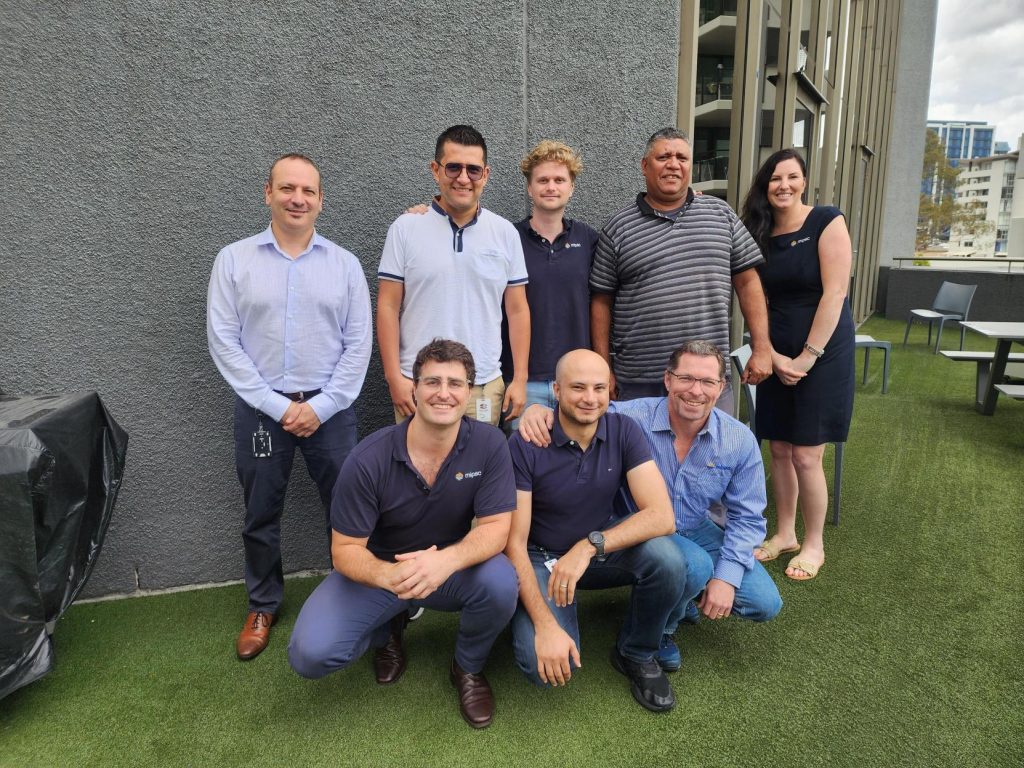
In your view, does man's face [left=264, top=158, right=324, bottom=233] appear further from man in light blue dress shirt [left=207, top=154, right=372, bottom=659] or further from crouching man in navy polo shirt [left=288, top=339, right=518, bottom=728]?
crouching man in navy polo shirt [left=288, top=339, right=518, bottom=728]

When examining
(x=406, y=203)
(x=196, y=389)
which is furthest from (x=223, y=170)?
(x=196, y=389)

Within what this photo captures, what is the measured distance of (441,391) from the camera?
1.93 meters

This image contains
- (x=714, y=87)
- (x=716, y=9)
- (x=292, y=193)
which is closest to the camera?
(x=292, y=193)

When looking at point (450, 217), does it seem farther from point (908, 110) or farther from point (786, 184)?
point (908, 110)

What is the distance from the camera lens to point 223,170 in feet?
8.66

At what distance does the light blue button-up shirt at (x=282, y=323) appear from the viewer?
2.29 metres

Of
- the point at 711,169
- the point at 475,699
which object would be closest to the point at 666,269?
the point at 475,699

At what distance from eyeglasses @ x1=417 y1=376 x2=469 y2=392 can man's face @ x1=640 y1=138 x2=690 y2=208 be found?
4.10 feet

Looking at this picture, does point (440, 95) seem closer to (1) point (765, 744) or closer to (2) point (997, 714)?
(1) point (765, 744)

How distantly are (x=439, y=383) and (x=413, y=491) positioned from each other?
37 cm

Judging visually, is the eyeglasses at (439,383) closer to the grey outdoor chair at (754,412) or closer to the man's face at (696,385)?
the man's face at (696,385)

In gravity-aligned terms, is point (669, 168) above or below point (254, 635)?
above

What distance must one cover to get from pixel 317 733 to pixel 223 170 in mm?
2202

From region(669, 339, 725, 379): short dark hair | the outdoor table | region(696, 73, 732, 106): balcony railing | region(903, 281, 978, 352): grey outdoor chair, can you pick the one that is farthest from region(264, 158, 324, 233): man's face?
region(696, 73, 732, 106): balcony railing
